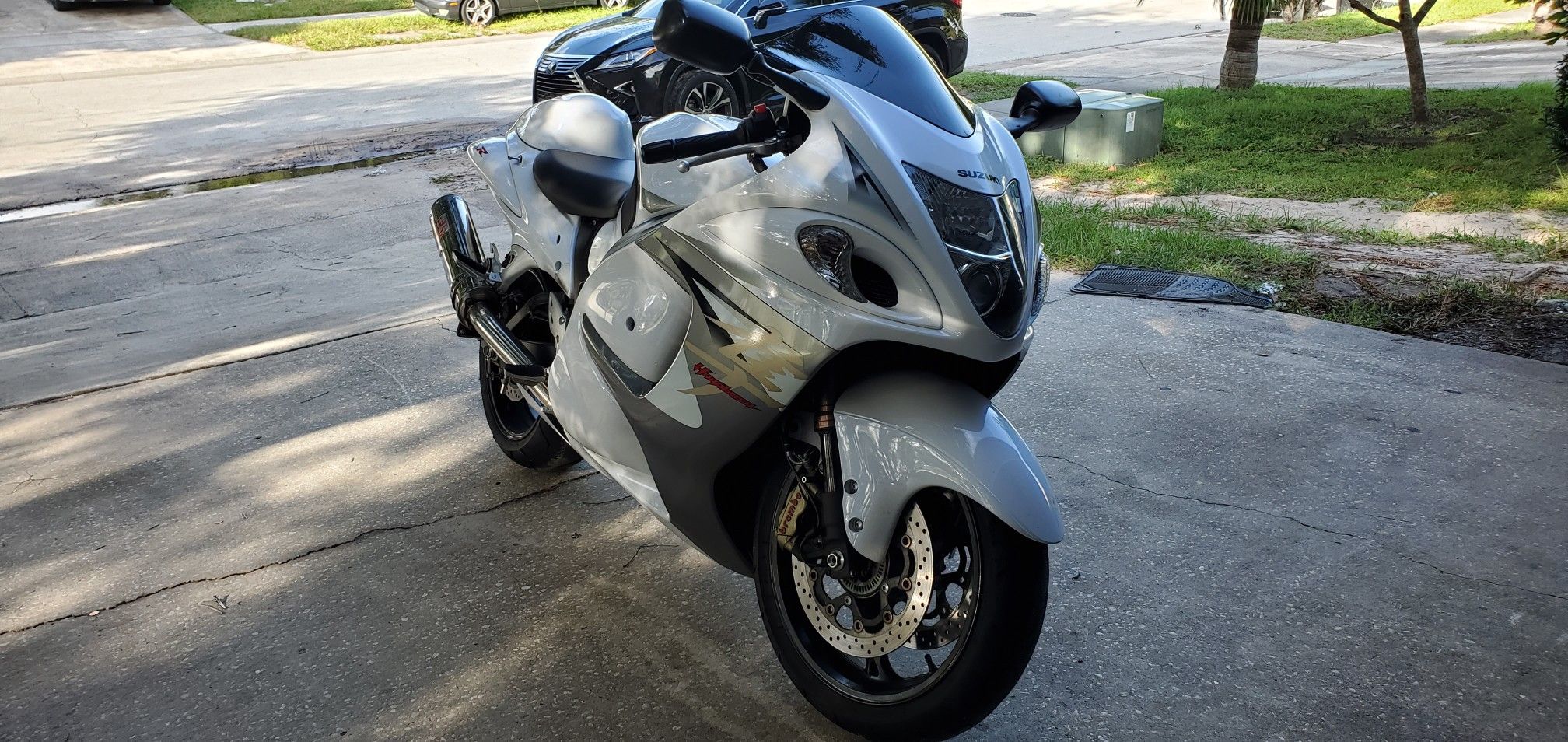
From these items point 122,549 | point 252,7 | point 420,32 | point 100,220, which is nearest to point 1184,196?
point 122,549

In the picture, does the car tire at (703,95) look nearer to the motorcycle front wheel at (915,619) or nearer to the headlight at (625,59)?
the headlight at (625,59)

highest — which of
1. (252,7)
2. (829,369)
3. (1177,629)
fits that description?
(829,369)

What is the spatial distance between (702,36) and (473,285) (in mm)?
2146

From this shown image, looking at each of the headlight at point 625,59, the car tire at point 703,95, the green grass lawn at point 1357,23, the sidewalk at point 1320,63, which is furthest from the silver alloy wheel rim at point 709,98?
the green grass lawn at point 1357,23

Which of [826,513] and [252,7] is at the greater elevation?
[826,513]

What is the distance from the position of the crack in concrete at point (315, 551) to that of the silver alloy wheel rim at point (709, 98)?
243 inches

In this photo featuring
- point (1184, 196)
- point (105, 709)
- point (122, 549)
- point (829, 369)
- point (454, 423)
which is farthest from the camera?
point (1184, 196)

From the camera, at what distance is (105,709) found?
118 inches

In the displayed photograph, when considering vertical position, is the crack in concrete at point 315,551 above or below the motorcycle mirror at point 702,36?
below

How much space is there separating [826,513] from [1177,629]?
1.16 m

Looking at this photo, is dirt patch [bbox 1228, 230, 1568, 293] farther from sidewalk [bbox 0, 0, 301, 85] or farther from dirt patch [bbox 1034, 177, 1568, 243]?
sidewalk [bbox 0, 0, 301, 85]

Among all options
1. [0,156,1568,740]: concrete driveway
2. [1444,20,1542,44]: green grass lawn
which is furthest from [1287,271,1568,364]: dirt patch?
[1444,20,1542,44]: green grass lawn

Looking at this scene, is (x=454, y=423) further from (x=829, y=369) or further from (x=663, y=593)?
(x=829, y=369)

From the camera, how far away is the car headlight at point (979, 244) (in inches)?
93.6
